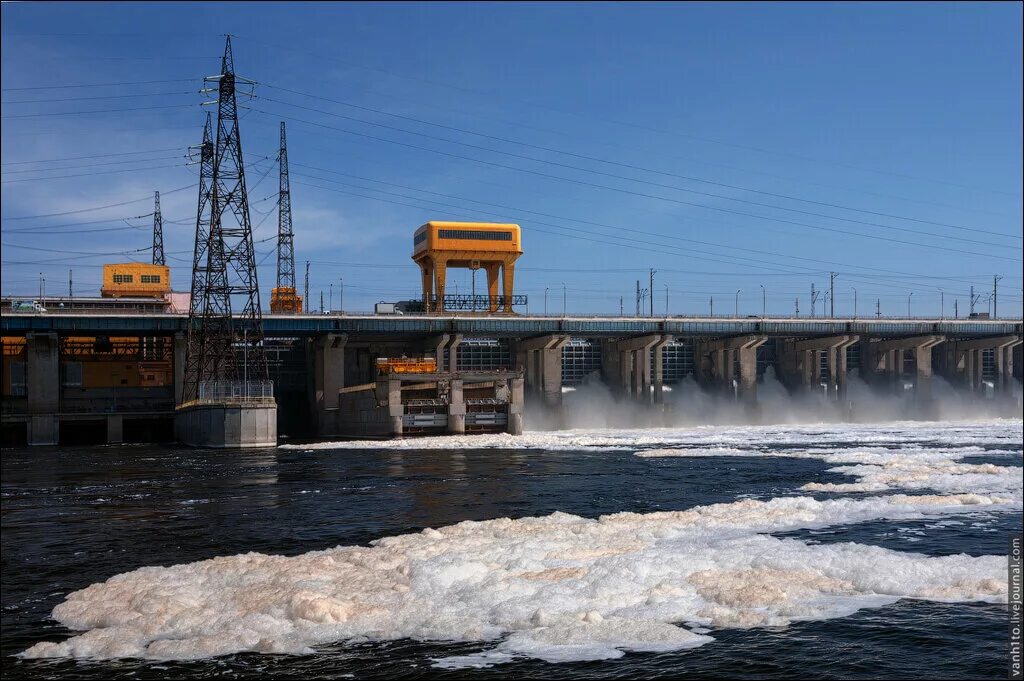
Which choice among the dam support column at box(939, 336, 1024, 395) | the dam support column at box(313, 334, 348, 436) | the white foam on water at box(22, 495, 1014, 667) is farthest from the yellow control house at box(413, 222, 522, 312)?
the white foam on water at box(22, 495, 1014, 667)

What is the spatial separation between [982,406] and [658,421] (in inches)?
1905

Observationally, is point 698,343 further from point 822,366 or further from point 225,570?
point 225,570

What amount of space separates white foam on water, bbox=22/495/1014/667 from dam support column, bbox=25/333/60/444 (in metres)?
72.3

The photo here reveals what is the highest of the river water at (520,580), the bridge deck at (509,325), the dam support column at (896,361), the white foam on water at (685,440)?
the bridge deck at (509,325)

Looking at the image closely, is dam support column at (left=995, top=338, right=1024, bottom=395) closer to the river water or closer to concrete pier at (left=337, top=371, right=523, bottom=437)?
concrete pier at (left=337, top=371, right=523, bottom=437)

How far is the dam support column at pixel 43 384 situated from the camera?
87562 millimetres

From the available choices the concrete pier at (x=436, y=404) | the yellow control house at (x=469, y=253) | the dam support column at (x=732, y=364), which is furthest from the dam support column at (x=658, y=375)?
the concrete pier at (x=436, y=404)

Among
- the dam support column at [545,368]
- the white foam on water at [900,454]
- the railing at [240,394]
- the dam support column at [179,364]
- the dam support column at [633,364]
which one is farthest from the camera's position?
the dam support column at [633,364]

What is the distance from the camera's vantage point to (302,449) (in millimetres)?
70062

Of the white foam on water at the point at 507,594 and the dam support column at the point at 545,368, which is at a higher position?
the dam support column at the point at 545,368

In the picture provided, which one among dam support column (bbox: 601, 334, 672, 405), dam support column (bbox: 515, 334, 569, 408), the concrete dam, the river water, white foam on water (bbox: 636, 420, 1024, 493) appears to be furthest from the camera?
dam support column (bbox: 601, 334, 672, 405)

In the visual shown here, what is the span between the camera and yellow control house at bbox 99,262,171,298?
105 metres

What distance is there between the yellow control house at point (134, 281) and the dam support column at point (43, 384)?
14.2 meters

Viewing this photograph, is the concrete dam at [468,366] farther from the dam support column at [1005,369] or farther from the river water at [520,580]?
the river water at [520,580]
